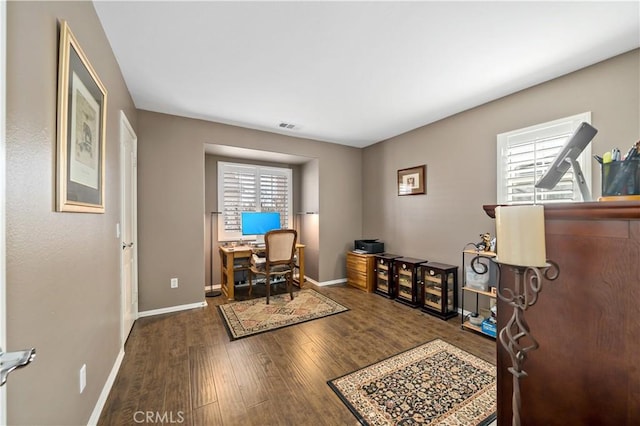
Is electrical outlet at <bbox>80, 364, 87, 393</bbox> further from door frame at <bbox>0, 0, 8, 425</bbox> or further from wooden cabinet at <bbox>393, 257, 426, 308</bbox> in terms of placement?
wooden cabinet at <bbox>393, 257, 426, 308</bbox>

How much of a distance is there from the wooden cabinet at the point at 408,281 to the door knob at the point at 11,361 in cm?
348

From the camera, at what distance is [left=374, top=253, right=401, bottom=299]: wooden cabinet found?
12.4ft

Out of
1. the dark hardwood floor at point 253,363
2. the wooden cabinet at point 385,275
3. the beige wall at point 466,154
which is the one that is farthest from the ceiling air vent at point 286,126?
the dark hardwood floor at point 253,363

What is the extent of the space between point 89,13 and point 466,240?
12.9 ft

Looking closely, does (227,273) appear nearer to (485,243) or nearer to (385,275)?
(385,275)

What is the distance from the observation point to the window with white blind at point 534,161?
2.29m

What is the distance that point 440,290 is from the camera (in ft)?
10.2

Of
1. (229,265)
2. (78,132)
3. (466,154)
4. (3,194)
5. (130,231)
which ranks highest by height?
(466,154)

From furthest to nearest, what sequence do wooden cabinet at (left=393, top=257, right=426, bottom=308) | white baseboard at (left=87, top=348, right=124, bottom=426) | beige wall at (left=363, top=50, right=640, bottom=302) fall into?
1. wooden cabinet at (left=393, top=257, right=426, bottom=308)
2. beige wall at (left=363, top=50, right=640, bottom=302)
3. white baseboard at (left=87, top=348, right=124, bottom=426)

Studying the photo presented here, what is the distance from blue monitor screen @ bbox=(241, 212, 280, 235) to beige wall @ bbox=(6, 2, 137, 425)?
2.53m

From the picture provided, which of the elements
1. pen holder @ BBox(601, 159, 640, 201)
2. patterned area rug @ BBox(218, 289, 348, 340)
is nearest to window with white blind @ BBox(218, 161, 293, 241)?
patterned area rug @ BBox(218, 289, 348, 340)

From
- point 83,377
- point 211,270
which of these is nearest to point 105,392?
point 83,377

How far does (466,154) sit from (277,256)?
112 inches

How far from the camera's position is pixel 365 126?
12.4ft
